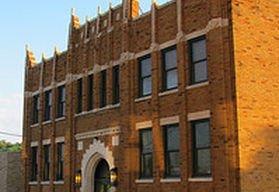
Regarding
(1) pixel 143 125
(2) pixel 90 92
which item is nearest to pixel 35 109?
(2) pixel 90 92

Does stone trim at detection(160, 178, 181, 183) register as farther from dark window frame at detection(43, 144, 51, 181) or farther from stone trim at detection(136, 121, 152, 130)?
dark window frame at detection(43, 144, 51, 181)

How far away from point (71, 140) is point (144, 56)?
704cm

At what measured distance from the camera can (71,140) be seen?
2777cm

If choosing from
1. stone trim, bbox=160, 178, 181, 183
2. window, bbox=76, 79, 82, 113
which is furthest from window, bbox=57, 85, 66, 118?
stone trim, bbox=160, 178, 181, 183

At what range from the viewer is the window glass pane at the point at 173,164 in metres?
21.1

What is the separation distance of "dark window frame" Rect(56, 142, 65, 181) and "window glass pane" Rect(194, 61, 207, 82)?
10927mm

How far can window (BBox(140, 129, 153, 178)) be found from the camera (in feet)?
74.0

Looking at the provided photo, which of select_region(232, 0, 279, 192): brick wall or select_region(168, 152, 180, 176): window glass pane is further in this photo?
select_region(168, 152, 180, 176): window glass pane

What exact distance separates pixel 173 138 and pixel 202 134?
1696mm

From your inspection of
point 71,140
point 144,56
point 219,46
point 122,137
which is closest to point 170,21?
point 144,56

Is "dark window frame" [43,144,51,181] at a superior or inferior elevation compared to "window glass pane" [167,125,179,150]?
inferior

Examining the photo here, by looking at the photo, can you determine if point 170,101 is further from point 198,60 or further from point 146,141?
point 146,141

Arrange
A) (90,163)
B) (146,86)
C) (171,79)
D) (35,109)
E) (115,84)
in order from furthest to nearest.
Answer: (35,109) < (90,163) < (115,84) < (146,86) < (171,79)

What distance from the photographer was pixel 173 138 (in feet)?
70.5
